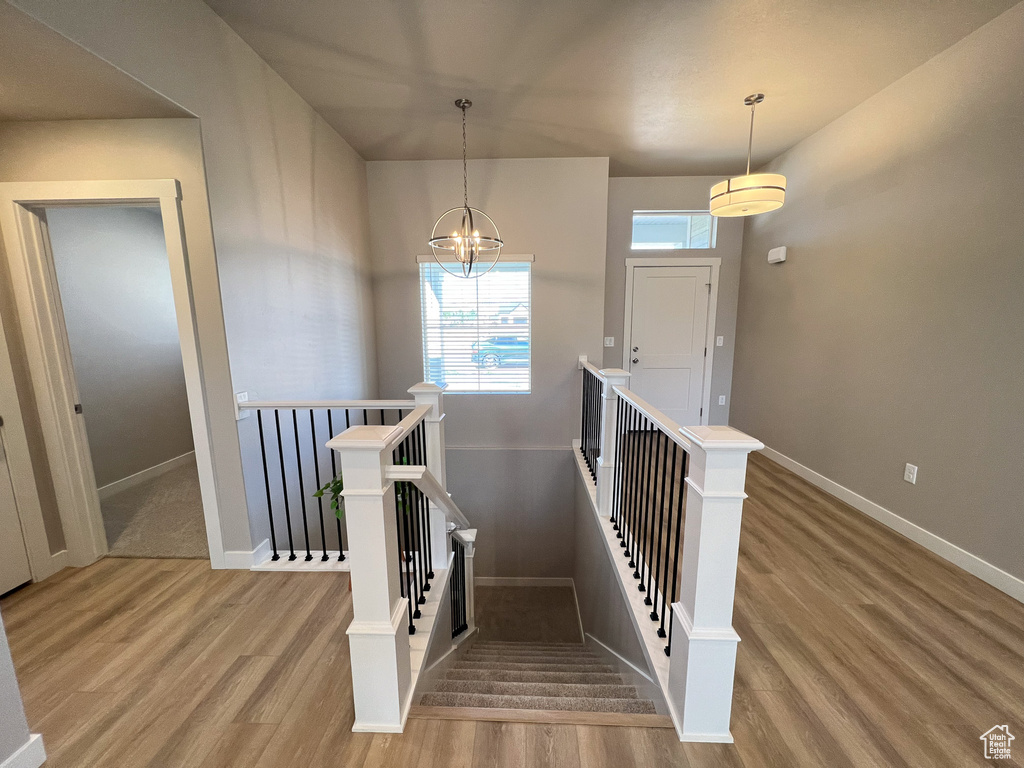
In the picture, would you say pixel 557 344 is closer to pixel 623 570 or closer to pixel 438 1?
pixel 623 570

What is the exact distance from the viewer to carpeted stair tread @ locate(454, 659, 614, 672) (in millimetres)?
2211

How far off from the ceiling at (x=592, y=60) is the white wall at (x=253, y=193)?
22 centimetres

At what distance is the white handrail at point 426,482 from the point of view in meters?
1.28

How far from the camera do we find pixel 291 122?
263 centimetres

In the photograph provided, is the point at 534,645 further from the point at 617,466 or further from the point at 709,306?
the point at 709,306


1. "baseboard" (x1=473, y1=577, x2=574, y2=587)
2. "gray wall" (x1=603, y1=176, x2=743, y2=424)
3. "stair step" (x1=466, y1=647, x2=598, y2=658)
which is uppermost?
"gray wall" (x1=603, y1=176, x2=743, y2=424)

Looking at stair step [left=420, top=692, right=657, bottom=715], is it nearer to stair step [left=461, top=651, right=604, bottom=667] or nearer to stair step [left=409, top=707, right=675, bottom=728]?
stair step [left=409, top=707, right=675, bottom=728]

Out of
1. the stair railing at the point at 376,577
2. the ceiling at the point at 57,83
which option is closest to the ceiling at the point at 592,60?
the ceiling at the point at 57,83

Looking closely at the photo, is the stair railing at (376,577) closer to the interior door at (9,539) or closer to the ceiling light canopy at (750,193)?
the interior door at (9,539)

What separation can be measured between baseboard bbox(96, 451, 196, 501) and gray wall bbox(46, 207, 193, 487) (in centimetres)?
5

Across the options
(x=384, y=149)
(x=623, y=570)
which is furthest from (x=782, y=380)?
(x=384, y=149)

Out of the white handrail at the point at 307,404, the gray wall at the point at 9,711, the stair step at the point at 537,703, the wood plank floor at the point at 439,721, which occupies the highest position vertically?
the white handrail at the point at 307,404

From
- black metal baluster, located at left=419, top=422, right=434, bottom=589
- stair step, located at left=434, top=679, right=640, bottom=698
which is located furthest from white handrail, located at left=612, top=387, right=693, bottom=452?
stair step, located at left=434, top=679, right=640, bottom=698

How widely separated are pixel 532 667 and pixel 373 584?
1.48 metres
